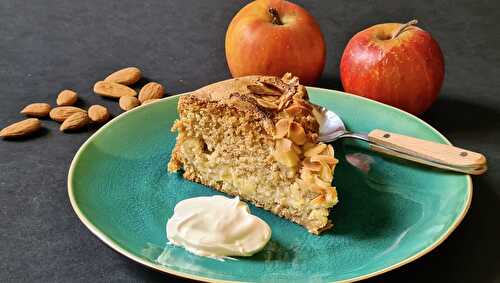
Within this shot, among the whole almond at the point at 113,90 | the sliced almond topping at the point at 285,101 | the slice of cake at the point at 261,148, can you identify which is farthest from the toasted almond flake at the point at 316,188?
the whole almond at the point at 113,90

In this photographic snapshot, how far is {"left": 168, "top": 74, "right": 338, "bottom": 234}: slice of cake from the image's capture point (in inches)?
69.4

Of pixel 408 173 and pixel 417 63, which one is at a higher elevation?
pixel 417 63

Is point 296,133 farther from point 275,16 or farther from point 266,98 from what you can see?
point 275,16

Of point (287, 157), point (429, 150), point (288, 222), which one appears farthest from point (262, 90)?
point (429, 150)

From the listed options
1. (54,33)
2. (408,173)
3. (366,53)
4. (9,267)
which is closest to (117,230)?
(9,267)

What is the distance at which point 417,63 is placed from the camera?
220cm

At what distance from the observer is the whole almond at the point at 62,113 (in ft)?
7.54

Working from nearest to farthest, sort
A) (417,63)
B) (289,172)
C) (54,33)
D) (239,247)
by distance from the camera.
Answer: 1. (239,247)
2. (289,172)
3. (417,63)
4. (54,33)

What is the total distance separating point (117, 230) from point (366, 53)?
0.95m

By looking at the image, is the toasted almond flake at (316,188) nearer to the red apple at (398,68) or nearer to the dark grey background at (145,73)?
the dark grey background at (145,73)

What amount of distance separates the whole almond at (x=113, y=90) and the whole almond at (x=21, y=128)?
26 centimetres

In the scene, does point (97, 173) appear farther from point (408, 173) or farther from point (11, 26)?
point (11, 26)

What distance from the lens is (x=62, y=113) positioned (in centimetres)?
230

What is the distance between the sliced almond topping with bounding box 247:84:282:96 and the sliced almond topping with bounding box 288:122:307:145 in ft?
0.57
